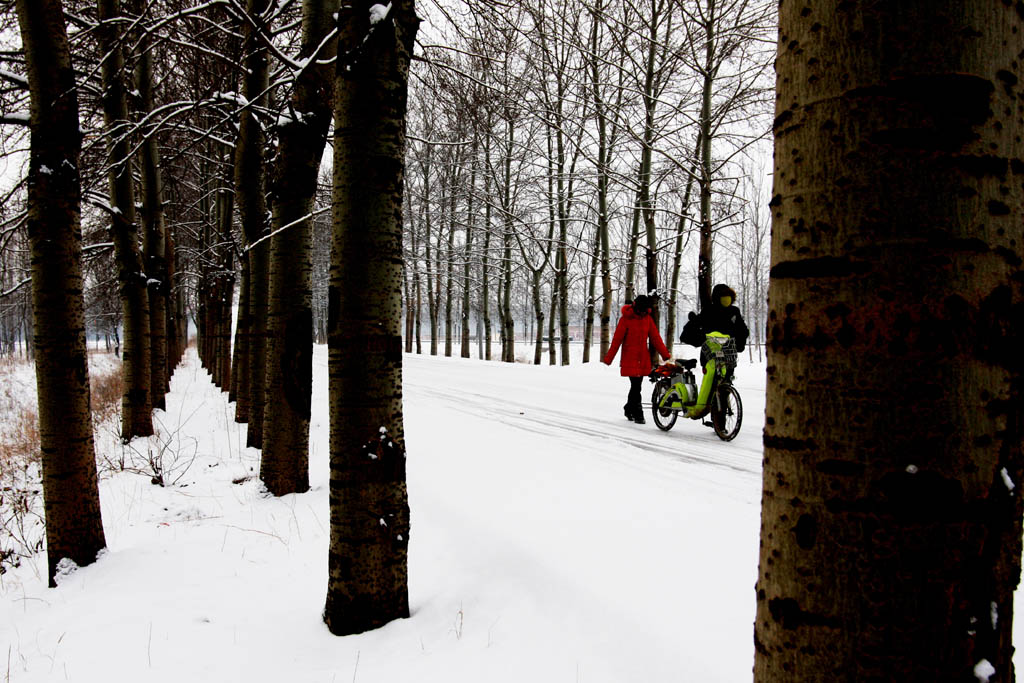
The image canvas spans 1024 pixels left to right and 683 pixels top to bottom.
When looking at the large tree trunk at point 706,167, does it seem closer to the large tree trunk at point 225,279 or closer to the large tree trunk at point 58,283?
the large tree trunk at point 225,279

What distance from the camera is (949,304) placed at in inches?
27.8

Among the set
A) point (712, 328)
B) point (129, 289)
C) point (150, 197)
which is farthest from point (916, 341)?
point (150, 197)

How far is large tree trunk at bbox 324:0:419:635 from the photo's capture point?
9.03 ft

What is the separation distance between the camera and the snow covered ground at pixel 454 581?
2658 millimetres

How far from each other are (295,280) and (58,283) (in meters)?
1.85

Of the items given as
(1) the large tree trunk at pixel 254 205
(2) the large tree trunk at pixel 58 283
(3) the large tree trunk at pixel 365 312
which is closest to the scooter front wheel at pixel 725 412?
(3) the large tree trunk at pixel 365 312

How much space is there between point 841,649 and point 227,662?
2.92 meters

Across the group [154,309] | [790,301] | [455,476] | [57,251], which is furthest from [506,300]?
[790,301]

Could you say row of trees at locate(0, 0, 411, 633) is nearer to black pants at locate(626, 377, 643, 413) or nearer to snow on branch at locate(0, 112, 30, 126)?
snow on branch at locate(0, 112, 30, 126)

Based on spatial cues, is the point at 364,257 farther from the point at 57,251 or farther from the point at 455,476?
the point at 455,476

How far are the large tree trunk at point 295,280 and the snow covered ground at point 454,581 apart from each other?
422mm

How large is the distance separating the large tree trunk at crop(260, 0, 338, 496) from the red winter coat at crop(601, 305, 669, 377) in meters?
4.44

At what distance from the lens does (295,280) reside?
17.5 feet

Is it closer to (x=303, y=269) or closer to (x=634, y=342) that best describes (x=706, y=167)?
(x=634, y=342)
